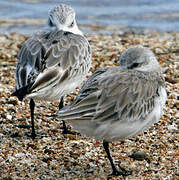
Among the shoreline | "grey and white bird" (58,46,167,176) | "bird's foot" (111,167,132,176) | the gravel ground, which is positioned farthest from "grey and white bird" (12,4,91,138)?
the shoreline

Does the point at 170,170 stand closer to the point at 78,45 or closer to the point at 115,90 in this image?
the point at 115,90

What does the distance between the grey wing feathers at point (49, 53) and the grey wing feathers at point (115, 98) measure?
2.40 feet

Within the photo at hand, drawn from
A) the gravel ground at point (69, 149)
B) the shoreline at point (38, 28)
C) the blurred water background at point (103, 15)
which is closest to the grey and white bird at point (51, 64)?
the gravel ground at point (69, 149)

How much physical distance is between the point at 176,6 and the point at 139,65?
354 inches

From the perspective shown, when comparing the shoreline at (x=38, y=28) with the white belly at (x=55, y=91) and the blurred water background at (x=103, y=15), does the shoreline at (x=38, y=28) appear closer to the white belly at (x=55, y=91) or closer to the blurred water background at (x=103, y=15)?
the blurred water background at (x=103, y=15)

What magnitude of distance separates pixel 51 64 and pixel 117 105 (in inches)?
43.9

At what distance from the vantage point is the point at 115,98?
390cm

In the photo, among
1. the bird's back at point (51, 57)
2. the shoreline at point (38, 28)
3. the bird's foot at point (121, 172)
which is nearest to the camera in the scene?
the bird's foot at point (121, 172)

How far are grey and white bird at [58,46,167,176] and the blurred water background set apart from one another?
21.6ft

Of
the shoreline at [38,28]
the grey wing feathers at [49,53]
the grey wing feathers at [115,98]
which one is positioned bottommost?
the shoreline at [38,28]

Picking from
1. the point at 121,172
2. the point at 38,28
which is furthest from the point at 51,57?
the point at 38,28

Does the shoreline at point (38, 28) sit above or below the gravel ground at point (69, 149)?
above

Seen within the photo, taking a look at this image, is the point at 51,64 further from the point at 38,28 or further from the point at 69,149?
the point at 38,28

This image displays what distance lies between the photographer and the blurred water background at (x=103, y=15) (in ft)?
37.0
